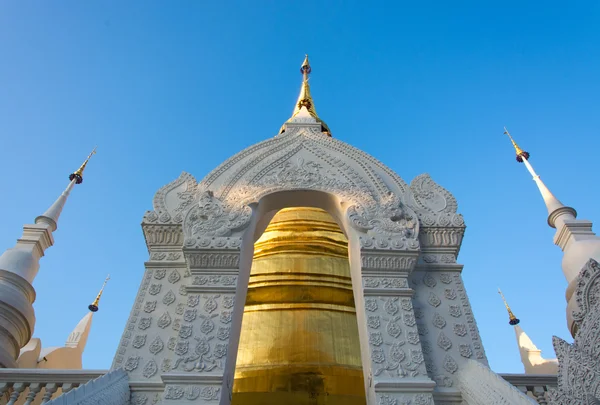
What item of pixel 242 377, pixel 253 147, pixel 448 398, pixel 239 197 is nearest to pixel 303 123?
pixel 253 147

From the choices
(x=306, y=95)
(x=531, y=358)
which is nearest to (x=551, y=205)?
(x=531, y=358)

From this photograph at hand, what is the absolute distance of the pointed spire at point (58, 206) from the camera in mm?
9250

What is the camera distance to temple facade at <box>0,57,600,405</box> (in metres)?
5.75

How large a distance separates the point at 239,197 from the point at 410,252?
9.25 feet

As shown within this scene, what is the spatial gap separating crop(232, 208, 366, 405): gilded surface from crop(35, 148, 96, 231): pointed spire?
14.1ft

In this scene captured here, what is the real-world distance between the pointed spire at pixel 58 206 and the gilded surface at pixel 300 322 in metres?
4.30

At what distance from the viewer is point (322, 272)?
36.8ft

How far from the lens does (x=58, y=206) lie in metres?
9.68

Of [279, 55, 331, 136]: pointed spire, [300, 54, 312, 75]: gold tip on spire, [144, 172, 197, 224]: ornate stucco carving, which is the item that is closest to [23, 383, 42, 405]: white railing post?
[144, 172, 197, 224]: ornate stucco carving

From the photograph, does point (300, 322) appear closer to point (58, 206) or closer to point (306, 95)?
point (58, 206)

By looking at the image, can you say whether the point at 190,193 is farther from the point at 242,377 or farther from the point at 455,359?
the point at 455,359

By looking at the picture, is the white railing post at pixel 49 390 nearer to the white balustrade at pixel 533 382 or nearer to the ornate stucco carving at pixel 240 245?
the ornate stucco carving at pixel 240 245


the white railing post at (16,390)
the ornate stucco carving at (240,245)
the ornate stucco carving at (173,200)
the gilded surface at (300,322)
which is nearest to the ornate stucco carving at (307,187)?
the ornate stucco carving at (240,245)

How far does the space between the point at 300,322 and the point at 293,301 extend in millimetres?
611
